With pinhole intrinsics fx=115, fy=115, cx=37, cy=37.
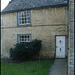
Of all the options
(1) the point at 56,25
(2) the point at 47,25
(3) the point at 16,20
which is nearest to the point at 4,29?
(3) the point at 16,20

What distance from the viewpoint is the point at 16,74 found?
7.45m

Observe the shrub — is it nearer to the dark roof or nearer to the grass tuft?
the grass tuft

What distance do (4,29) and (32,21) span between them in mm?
4213

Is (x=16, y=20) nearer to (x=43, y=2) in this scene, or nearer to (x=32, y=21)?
(x=32, y=21)

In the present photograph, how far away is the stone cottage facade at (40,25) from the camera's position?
12.6m

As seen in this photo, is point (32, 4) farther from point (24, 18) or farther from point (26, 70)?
point (26, 70)

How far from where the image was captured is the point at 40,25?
43.7 ft

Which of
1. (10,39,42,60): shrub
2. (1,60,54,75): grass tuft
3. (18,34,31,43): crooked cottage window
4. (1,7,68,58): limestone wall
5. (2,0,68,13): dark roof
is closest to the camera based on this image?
(1,60,54,75): grass tuft

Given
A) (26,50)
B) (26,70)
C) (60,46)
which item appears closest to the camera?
(26,70)

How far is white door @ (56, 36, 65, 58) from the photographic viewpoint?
41.5 feet

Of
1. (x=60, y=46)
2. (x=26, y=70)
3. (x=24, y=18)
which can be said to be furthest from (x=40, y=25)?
(x=26, y=70)

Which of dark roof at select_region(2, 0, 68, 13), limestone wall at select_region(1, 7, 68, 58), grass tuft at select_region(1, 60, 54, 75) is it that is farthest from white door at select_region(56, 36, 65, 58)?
dark roof at select_region(2, 0, 68, 13)

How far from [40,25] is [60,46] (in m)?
3.31

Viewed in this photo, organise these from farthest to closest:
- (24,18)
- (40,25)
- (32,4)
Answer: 1. (24,18)
2. (32,4)
3. (40,25)
